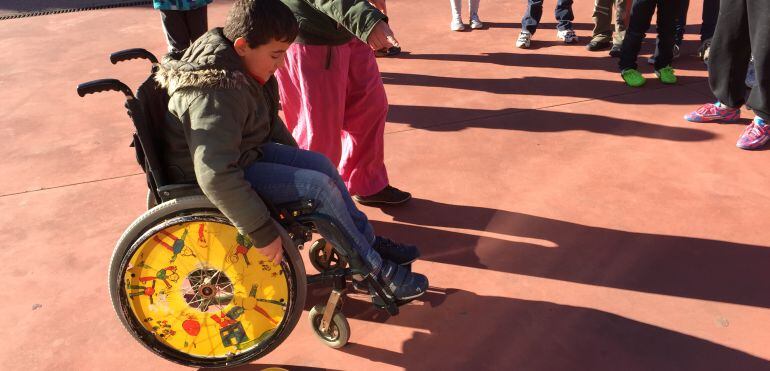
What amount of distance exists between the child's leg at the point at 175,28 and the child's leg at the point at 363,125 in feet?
5.04

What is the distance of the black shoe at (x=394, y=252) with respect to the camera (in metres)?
2.50

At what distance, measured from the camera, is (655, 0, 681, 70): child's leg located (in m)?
4.24

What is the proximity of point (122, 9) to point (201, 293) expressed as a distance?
5.69 metres

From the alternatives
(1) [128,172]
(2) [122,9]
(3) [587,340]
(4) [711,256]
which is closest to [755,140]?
(4) [711,256]

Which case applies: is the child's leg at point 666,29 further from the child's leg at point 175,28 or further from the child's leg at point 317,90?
the child's leg at point 175,28

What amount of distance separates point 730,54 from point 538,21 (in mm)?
1864

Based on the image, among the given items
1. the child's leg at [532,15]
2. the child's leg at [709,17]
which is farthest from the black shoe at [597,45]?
the child's leg at [709,17]

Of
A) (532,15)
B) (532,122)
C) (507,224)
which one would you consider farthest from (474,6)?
(507,224)

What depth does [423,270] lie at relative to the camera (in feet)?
8.91

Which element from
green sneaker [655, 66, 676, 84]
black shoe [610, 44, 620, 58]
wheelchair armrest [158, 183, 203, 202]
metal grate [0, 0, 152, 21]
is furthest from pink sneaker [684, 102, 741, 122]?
metal grate [0, 0, 152, 21]

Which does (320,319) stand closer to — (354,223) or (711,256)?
(354,223)

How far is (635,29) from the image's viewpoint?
429 cm

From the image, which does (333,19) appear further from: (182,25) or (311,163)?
(182,25)

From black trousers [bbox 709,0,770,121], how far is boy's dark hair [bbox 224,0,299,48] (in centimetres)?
259
